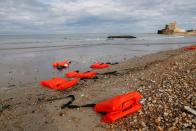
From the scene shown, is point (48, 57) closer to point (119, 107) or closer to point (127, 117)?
point (119, 107)

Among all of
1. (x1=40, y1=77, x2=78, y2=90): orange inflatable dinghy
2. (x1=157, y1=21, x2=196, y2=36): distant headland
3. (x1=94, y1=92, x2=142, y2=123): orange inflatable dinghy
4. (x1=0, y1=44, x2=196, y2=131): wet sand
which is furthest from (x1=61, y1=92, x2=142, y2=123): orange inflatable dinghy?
(x1=157, y1=21, x2=196, y2=36): distant headland

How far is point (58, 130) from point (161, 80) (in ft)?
15.1

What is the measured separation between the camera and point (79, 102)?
8.51 metres

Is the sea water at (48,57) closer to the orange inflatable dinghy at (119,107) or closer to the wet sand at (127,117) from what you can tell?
the wet sand at (127,117)

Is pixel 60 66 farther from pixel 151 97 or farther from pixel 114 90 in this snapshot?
pixel 151 97

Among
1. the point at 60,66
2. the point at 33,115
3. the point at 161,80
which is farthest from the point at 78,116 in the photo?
the point at 60,66

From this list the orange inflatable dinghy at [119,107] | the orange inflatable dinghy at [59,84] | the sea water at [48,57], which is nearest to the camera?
the orange inflatable dinghy at [119,107]

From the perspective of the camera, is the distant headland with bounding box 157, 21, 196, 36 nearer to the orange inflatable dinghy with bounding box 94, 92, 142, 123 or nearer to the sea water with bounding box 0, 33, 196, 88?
the sea water with bounding box 0, 33, 196, 88

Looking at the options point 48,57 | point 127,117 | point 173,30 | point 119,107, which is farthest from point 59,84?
point 173,30

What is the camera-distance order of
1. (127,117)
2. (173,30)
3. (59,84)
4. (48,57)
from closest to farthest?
(127,117) < (59,84) < (48,57) < (173,30)

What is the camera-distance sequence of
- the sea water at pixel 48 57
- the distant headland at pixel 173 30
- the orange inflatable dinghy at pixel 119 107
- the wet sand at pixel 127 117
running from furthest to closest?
the distant headland at pixel 173 30
the sea water at pixel 48 57
the orange inflatable dinghy at pixel 119 107
the wet sand at pixel 127 117

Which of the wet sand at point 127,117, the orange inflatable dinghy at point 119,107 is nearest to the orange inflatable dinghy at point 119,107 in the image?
the orange inflatable dinghy at point 119,107

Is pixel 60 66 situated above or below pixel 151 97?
below

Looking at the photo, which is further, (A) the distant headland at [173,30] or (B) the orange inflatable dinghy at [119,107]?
(A) the distant headland at [173,30]
